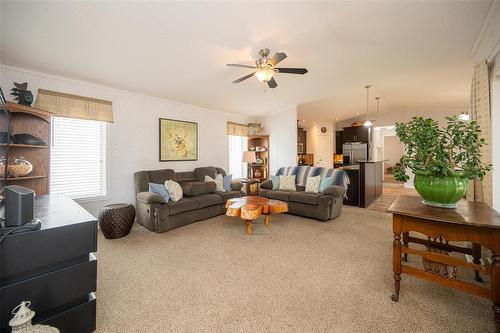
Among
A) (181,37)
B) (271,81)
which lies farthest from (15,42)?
(271,81)

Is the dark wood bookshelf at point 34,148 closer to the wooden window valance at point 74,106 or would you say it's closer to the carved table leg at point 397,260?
the wooden window valance at point 74,106

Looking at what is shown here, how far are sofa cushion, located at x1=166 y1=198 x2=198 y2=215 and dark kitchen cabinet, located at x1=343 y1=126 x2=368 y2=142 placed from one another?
269 inches

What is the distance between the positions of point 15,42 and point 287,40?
10.4 feet

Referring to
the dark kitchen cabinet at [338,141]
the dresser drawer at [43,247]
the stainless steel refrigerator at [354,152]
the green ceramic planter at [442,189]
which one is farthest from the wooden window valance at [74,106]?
the dark kitchen cabinet at [338,141]

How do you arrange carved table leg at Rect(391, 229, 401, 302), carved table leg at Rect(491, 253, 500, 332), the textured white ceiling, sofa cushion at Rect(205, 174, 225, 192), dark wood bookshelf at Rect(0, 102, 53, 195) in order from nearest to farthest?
carved table leg at Rect(491, 253, 500, 332), carved table leg at Rect(391, 229, 401, 302), the textured white ceiling, dark wood bookshelf at Rect(0, 102, 53, 195), sofa cushion at Rect(205, 174, 225, 192)

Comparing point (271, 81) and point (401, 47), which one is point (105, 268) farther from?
point (401, 47)

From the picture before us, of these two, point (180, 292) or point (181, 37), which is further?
point (181, 37)

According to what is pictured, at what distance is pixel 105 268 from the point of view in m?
2.33

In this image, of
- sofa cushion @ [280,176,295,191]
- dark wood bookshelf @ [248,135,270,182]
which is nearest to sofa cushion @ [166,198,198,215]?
sofa cushion @ [280,176,295,191]

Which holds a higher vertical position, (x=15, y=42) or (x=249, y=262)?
(x=15, y=42)

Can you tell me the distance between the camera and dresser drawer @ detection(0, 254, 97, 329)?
109cm

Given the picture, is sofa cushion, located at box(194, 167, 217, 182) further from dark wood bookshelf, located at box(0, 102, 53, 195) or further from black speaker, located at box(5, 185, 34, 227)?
black speaker, located at box(5, 185, 34, 227)

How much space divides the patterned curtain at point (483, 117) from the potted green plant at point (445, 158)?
110 cm

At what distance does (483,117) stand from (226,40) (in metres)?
3.18
